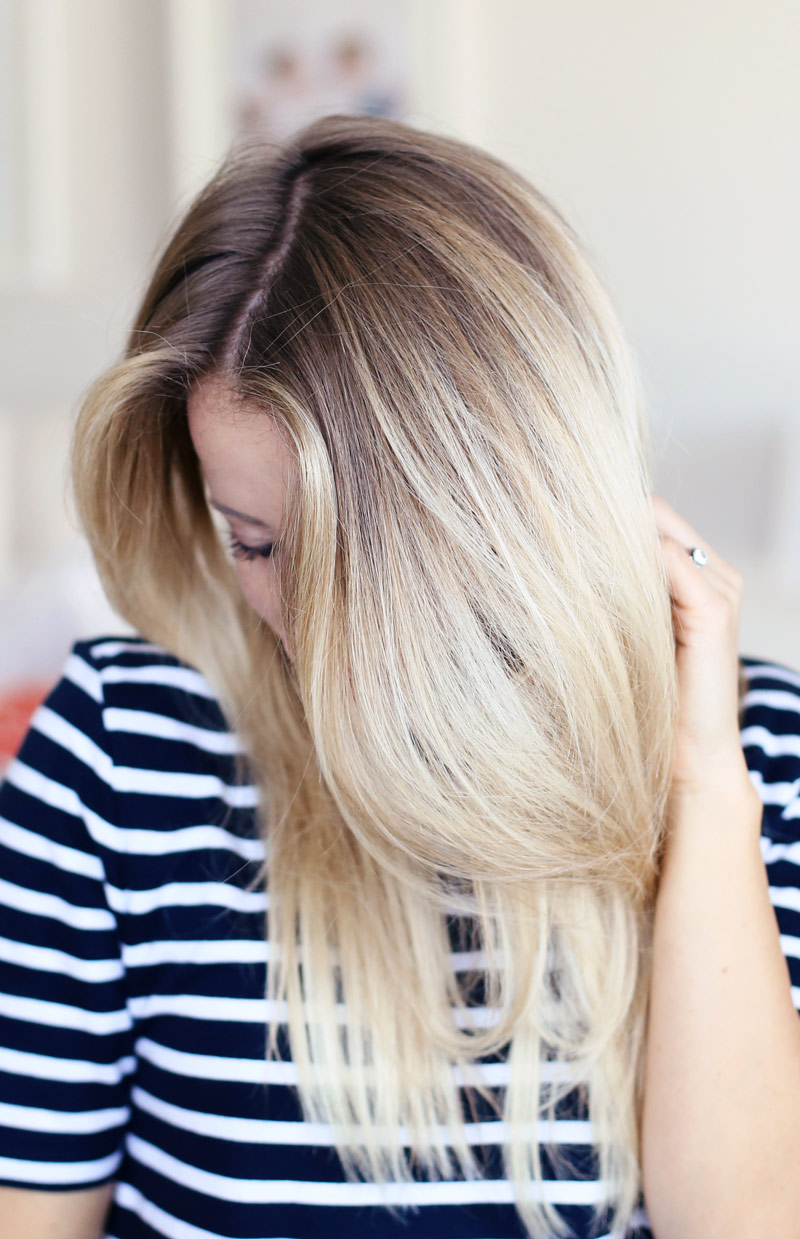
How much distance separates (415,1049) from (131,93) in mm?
1920

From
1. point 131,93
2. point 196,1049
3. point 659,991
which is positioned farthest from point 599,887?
point 131,93

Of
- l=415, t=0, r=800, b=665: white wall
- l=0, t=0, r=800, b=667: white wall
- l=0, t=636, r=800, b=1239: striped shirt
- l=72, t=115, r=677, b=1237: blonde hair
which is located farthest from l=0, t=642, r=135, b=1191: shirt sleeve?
l=415, t=0, r=800, b=665: white wall

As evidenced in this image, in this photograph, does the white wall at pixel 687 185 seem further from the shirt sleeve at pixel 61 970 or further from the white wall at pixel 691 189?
the shirt sleeve at pixel 61 970

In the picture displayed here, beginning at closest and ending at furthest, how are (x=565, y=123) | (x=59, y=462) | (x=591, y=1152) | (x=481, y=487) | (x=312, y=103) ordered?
(x=481, y=487), (x=591, y=1152), (x=565, y=123), (x=312, y=103), (x=59, y=462)

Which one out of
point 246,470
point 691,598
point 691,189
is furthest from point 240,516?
point 691,189

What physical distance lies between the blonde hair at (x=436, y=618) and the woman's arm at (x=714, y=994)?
0.03m

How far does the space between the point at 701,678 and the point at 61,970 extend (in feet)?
1.59

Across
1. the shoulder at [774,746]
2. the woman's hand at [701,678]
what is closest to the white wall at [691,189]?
the shoulder at [774,746]

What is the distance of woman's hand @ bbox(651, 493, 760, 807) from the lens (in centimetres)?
66

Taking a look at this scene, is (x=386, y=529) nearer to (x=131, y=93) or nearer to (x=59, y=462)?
(x=59, y=462)

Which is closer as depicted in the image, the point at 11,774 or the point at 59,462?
the point at 11,774

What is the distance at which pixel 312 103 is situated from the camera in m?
1.71

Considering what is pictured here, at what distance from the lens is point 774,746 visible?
0.75 meters

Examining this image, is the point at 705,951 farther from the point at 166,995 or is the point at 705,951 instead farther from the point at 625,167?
the point at 625,167
